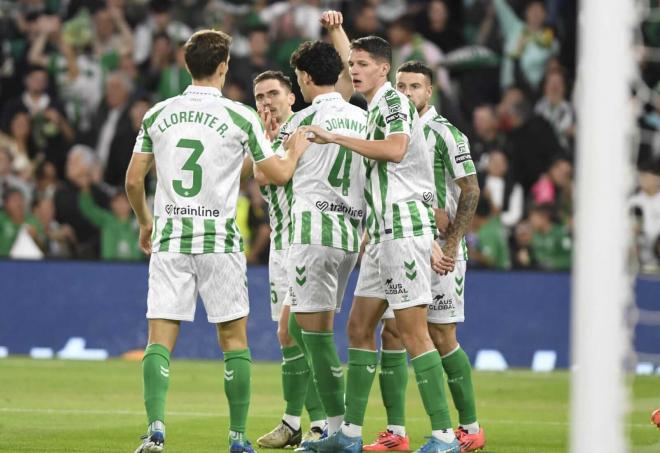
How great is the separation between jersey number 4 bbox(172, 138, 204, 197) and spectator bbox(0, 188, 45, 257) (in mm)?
8821

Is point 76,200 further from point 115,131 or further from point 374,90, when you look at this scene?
point 374,90

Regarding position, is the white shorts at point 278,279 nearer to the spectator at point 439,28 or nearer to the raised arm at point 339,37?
the raised arm at point 339,37

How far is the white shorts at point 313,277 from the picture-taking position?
732 cm

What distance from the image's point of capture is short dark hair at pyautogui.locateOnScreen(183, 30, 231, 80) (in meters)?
6.90

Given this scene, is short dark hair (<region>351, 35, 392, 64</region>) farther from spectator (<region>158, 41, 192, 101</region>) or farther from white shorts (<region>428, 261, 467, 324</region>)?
spectator (<region>158, 41, 192, 101</region>)

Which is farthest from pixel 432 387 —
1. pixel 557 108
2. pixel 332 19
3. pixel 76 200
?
pixel 557 108

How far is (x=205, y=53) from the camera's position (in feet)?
22.7

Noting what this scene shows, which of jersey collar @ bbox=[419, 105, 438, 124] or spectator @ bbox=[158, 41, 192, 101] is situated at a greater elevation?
spectator @ bbox=[158, 41, 192, 101]

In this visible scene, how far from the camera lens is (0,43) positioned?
1761 centimetres

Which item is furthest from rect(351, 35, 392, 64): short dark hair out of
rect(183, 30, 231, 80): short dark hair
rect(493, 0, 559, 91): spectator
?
rect(493, 0, 559, 91): spectator

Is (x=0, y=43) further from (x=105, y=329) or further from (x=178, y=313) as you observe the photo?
(x=178, y=313)

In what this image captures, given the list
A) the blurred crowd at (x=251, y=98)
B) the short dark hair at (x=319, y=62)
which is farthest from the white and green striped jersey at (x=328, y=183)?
the blurred crowd at (x=251, y=98)

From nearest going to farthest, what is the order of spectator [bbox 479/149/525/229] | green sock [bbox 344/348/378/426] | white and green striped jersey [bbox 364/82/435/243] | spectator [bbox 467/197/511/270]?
1. white and green striped jersey [bbox 364/82/435/243]
2. green sock [bbox 344/348/378/426]
3. spectator [bbox 467/197/511/270]
4. spectator [bbox 479/149/525/229]

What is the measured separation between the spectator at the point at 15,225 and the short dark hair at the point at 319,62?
28.0 feet
